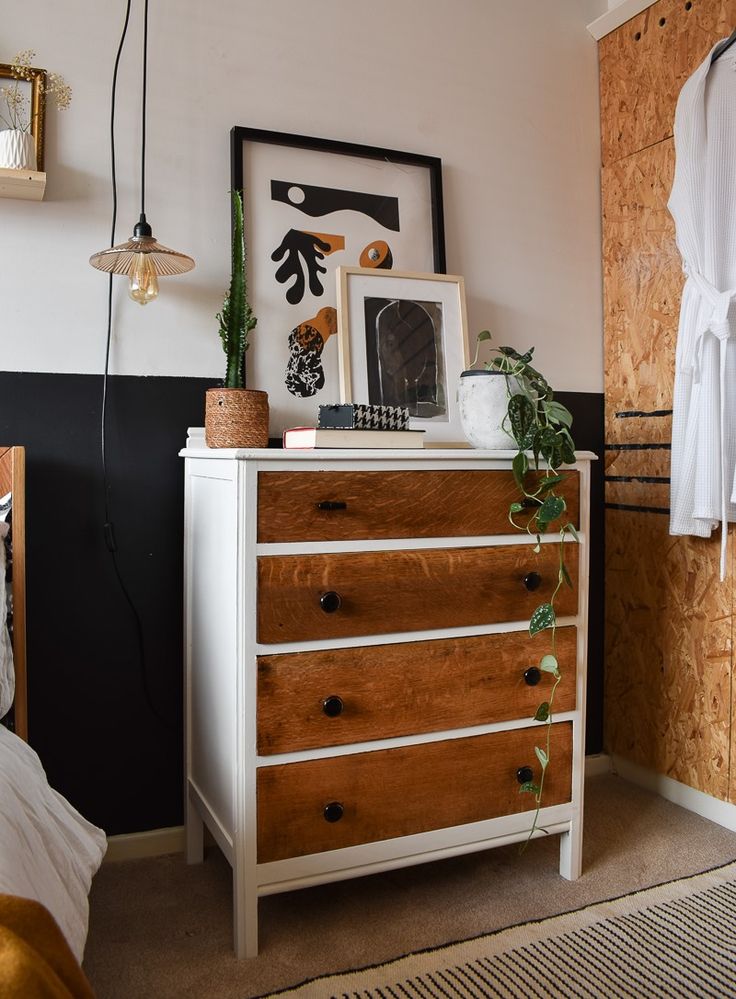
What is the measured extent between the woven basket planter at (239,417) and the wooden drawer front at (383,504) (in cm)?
19

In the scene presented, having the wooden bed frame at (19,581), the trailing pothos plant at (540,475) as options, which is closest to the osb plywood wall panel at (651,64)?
the trailing pothos plant at (540,475)

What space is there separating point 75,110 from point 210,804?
64.6 inches

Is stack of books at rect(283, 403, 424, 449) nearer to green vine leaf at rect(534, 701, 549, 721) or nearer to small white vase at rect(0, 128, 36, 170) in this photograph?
green vine leaf at rect(534, 701, 549, 721)

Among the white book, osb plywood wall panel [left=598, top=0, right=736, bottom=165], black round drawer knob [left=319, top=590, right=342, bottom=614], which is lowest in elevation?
black round drawer knob [left=319, top=590, right=342, bottom=614]

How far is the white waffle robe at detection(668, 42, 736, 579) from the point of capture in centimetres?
212

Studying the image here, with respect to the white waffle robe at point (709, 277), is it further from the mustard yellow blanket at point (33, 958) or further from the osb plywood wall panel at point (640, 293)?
the mustard yellow blanket at point (33, 958)

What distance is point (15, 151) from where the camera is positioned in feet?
5.91

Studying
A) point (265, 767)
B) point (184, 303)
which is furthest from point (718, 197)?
point (265, 767)

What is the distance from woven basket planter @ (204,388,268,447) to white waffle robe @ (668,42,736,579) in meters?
1.14

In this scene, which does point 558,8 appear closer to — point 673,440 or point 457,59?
point 457,59

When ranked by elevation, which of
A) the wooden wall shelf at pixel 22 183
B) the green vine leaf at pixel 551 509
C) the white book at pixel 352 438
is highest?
the wooden wall shelf at pixel 22 183

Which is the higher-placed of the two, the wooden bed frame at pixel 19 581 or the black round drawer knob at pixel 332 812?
the wooden bed frame at pixel 19 581

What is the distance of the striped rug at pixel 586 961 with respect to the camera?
158 centimetres

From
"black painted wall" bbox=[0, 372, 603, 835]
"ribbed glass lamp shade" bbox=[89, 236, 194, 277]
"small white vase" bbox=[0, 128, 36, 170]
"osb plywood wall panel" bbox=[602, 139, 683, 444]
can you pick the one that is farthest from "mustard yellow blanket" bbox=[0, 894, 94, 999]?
"osb plywood wall panel" bbox=[602, 139, 683, 444]
